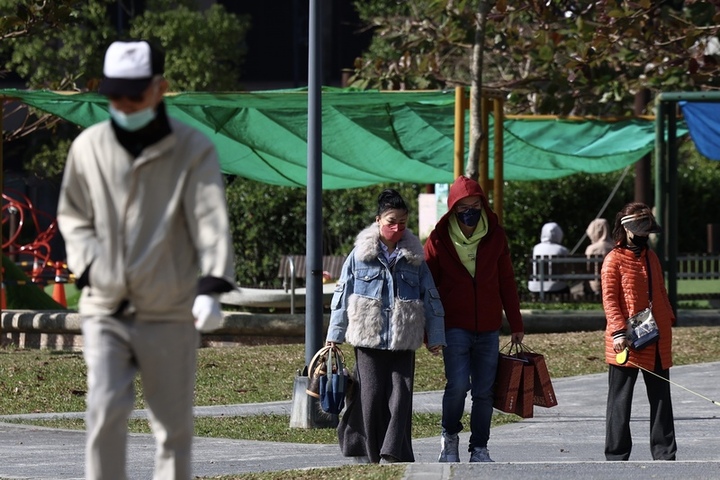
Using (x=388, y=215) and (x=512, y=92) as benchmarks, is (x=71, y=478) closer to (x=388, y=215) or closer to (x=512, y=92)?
(x=388, y=215)

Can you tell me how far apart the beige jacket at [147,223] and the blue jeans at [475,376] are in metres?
3.62

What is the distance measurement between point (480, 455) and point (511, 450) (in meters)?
1.12

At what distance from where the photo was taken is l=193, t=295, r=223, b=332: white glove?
4.86 metres

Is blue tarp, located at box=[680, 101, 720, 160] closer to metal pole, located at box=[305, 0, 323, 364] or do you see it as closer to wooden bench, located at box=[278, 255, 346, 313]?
wooden bench, located at box=[278, 255, 346, 313]

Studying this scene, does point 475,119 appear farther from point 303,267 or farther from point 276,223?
point 276,223

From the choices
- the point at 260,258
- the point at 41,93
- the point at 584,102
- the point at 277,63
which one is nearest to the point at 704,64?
the point at 584,102

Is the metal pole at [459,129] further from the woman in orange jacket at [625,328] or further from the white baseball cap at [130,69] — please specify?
the white baseball cap at [130,69]

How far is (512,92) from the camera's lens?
64.2 ft

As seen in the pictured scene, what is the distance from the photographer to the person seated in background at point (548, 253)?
20953 millimetres

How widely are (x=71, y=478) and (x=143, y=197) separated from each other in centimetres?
355

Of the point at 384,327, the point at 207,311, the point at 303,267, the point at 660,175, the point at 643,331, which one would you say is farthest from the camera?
the point at 303,267

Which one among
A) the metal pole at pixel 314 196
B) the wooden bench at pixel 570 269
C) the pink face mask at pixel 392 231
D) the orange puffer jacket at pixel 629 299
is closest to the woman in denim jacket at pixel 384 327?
the pink face mask at pixel 392 231

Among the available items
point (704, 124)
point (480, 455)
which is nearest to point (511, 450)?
point (480, 455)

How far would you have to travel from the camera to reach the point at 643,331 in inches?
337
